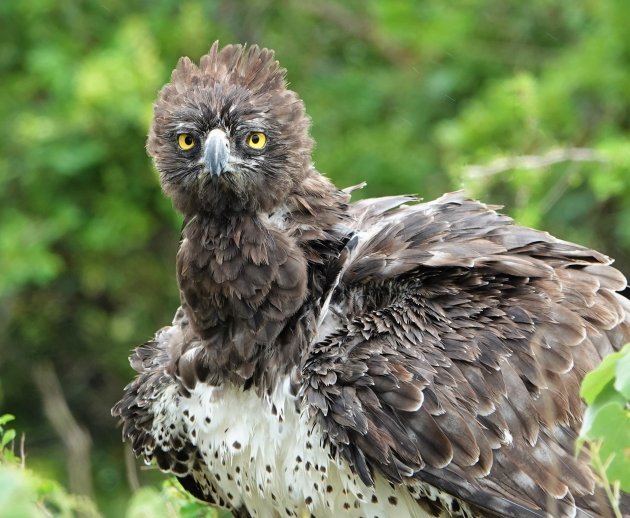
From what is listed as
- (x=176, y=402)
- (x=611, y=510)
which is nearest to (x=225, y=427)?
(x=176, y=402)

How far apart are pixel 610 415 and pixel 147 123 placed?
7407 millimetres

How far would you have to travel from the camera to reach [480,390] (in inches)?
194

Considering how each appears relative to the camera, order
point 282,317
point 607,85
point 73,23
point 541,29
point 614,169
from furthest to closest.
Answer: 1. point 541,29
2. point 73,23
3. point 607,85
4. point 614,169
5. point 282,317

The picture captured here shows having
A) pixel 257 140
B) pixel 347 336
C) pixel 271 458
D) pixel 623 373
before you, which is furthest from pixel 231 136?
pixel 623 373

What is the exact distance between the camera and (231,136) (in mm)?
5203

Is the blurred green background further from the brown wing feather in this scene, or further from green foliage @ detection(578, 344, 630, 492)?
green foliage @ detection(578, 344, 630, 492)

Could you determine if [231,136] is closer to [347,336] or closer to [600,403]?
[347,336]

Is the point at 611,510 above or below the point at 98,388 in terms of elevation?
above

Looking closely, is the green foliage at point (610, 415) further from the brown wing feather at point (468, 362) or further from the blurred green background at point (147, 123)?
the blurred green background at point (147, 123)

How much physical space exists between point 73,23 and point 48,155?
2.10 m

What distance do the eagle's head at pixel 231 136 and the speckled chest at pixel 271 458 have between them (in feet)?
Result: 2.73

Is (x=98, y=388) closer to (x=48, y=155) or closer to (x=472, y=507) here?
(x=48, y=155)

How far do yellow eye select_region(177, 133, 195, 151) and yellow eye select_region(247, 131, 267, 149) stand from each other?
243mm

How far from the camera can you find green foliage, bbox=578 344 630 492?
324 centimetres
